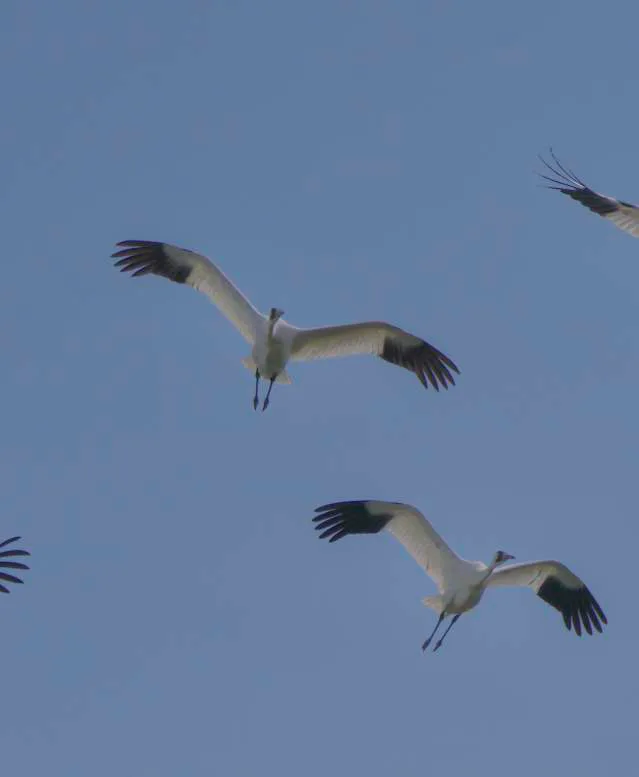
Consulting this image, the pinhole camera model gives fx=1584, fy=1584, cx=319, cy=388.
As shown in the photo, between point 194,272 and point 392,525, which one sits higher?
point 194,272

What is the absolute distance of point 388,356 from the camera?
853 inches

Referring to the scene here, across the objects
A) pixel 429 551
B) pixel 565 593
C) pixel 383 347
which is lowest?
pixel 565 593

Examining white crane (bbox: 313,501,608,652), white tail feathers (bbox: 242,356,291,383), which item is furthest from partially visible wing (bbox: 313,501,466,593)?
white tail feathers (bbox: 242,356,291,383)

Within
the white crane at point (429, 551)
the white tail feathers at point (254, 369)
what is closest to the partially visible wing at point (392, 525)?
the white crane at point (429, 551)

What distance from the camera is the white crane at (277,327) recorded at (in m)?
21.1

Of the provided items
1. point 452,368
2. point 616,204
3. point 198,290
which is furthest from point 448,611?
point 616,204

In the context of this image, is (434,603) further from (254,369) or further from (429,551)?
(254,369)

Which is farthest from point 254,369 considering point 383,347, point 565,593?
A: point 565,593

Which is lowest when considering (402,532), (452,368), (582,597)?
(582,597)

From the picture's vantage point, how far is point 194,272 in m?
21.5

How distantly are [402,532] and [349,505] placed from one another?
2.51ft

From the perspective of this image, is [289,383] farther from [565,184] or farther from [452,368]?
[565,184]

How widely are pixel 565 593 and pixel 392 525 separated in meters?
2.63

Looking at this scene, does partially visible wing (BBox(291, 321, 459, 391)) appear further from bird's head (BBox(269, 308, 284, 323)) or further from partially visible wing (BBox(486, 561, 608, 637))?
partially visible wing (BBox(486, 561, 608, 637))
